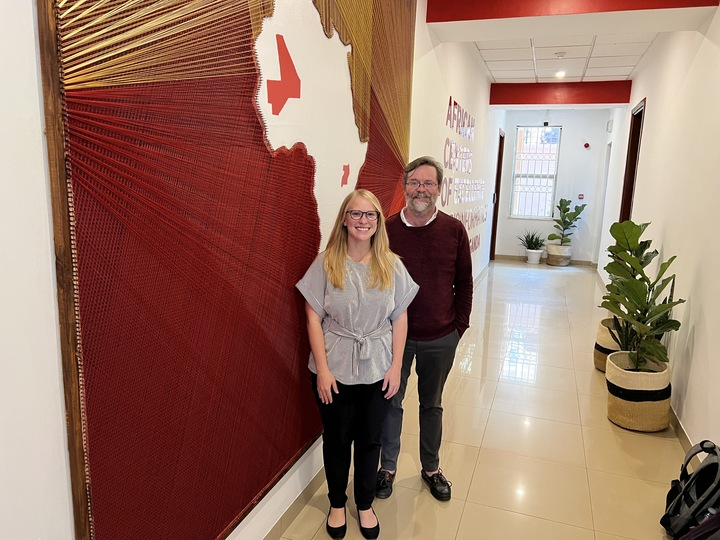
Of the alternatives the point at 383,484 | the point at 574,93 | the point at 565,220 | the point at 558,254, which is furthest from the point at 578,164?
the point at 383,484

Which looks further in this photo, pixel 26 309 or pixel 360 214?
pixel 360 214

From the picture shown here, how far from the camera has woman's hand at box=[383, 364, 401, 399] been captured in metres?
2.04

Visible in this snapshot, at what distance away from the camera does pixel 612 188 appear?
7.84 m

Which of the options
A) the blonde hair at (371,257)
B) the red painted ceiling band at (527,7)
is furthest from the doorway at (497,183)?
the blonde hair at (371,257)

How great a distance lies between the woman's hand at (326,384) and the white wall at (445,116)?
6.75 ft

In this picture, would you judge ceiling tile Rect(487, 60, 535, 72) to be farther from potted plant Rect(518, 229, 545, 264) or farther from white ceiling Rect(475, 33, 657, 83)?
potted plant Rect(518, 229, 545, 264)

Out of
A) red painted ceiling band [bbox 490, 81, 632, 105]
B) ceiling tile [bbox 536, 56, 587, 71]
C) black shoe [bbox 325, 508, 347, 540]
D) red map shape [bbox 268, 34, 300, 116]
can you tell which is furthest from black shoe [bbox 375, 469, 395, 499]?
red painted ceiling band [bbox 490, 81, 632, 105]

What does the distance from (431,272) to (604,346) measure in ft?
8.17

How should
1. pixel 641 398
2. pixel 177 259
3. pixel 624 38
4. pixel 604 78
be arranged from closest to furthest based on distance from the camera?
pixel 177 259, pixel 641 398, pixel 624 38, pixel 604 78

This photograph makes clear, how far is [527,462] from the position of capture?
2777 millimetres

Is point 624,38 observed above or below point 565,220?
above

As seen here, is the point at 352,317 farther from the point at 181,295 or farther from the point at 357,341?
the point at 181,295

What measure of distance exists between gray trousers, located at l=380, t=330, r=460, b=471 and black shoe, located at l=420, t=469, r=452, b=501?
0.04 metres

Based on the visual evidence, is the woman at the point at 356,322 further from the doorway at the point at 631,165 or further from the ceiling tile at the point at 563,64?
the doorway at the point at 631,165
